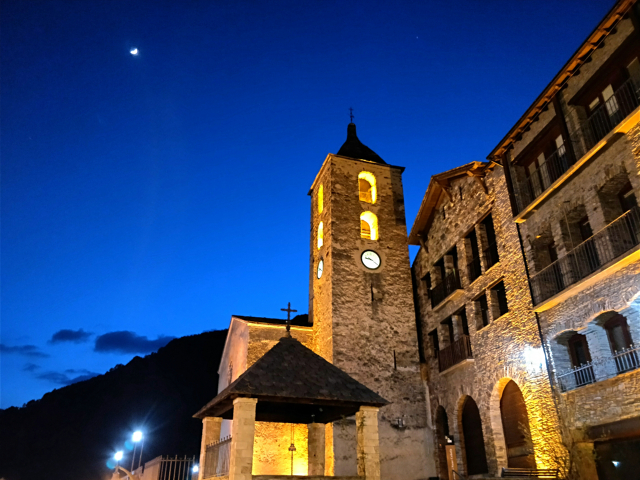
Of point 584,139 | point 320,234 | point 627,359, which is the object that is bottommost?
point 627,359

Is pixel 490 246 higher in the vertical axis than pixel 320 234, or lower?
lower

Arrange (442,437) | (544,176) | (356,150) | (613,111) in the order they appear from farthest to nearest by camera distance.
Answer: (356,150) < (442,437) < (544,176) < (613,111)

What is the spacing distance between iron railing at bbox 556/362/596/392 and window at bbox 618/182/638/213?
3.92m

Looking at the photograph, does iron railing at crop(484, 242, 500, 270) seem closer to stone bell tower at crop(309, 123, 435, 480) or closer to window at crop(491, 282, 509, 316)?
window at crop(491, 282, 509, 316)

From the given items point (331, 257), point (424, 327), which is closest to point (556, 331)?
point (424, 327)

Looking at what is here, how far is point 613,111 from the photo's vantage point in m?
12.4

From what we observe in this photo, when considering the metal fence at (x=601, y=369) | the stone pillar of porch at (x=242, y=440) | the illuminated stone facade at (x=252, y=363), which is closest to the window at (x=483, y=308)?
the metal fence at (x=601, y=369)

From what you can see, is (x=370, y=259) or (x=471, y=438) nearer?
(x=471, y=438)

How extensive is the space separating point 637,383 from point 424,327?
1164 centimetres

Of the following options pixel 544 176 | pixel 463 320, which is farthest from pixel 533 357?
pixel 544 176

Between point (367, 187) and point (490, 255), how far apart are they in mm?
9674

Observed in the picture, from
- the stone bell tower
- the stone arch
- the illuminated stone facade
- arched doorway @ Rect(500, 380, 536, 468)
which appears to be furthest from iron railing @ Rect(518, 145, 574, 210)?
the illuminated stone facade

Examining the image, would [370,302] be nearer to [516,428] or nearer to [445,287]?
[445,287]

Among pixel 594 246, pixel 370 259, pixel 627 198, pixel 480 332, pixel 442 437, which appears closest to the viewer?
pixel 627 198
